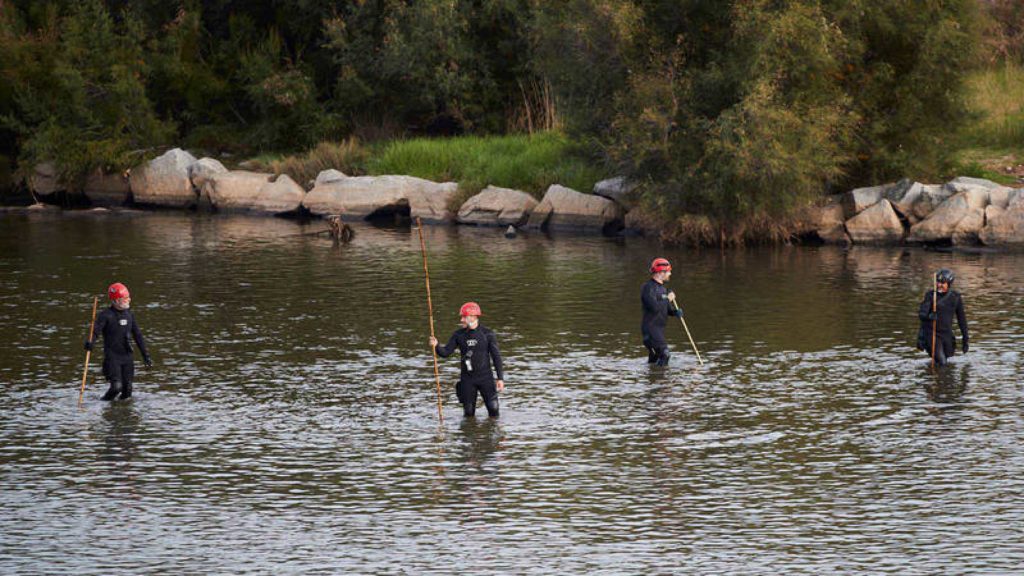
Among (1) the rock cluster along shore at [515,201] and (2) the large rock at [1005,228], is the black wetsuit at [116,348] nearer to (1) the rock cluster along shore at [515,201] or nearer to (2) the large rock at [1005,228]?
(1) the rock cluster along shore at [515,201]

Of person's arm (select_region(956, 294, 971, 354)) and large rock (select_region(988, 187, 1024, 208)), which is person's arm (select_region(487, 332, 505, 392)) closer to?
person's arm (select_region(956, 294, 971, 354))

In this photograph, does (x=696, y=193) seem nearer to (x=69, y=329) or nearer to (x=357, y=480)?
(x=69, y=329)

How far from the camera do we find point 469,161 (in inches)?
2168

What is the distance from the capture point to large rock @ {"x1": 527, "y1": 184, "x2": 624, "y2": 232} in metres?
48.8

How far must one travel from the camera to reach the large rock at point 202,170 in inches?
2250

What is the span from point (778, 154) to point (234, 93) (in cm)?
3171

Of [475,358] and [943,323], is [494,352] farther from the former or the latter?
[943,323]

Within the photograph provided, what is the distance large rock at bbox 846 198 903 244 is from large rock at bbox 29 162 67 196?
31888mm

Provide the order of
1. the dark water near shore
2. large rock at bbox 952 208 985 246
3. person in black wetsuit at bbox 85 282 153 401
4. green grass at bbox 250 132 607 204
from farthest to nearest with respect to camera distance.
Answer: green grass at bbox 250 132 607 204 < large rock at bbox 952 208 985 246 < person in black wetsuit at bbox 85 282 153 401 < the dark water near shore

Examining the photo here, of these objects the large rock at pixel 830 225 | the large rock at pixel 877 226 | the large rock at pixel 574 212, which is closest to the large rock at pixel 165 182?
the large rock at pixel 574 212

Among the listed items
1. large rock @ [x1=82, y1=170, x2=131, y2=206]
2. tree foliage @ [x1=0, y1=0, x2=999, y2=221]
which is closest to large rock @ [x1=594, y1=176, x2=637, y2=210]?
tree foliage @ [x1=0, y1=0, x2=999, y2=221]

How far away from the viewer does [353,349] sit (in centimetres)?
2797

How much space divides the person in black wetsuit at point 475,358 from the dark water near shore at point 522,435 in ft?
1.44

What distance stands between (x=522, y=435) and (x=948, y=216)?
25.6 m
